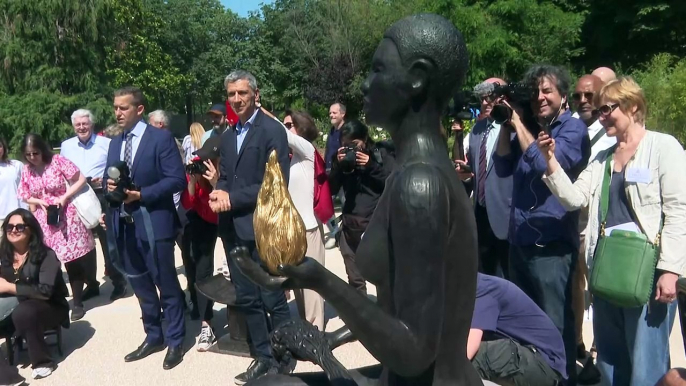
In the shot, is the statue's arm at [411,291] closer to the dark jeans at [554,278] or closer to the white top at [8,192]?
the dark jeans at [554,278]

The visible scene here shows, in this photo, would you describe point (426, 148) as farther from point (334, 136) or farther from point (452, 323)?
point (334, 136)

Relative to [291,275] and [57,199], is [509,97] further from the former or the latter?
[57,199]

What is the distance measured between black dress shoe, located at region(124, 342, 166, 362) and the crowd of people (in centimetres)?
2

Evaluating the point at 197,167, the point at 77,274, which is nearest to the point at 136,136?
the point at 197,167

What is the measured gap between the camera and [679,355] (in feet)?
16.3

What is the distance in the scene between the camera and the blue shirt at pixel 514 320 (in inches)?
131

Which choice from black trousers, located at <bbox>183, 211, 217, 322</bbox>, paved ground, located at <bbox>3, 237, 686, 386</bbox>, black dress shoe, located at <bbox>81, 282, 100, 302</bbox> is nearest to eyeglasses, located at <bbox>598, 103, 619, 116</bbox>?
paved ground, located at <bbox>3, 237, 686, 386</bbox>

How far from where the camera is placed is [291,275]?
1431mm

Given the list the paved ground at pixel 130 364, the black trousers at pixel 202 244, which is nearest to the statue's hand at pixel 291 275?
the paved ground at pixel 130 364

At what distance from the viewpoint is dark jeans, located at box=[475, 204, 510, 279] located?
504cm

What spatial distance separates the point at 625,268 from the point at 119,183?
3.56m

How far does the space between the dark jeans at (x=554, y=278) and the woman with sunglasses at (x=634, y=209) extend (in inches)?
8.8

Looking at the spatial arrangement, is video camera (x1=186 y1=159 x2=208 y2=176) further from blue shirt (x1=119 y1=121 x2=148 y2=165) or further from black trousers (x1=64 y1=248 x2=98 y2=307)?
black trousers (x1=64 y1=248 x2=98 y2=307)

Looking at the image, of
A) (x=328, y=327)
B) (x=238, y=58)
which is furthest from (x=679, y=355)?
(x=238, y=58)
